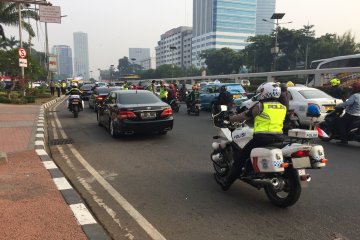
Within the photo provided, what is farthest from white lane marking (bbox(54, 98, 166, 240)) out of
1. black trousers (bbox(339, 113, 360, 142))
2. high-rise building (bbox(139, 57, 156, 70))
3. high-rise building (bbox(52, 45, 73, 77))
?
high-rise building (bbox(52, 45, 73, 77))

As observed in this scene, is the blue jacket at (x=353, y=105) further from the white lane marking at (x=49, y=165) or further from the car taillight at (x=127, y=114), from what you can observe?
the white lane marking at (x=49, y=165)

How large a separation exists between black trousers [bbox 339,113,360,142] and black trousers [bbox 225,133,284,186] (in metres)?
5.19

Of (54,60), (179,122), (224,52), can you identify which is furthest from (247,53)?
(179,122)

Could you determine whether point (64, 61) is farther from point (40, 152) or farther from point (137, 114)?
point (40, 152)

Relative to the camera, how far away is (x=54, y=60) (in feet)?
153

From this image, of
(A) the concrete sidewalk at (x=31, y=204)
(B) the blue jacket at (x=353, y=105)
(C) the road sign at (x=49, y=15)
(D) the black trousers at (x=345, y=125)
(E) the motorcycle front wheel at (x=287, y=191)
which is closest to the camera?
(A) the concrete sidewalk at (x=31, y=204)

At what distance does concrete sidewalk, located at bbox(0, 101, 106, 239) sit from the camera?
381 cm

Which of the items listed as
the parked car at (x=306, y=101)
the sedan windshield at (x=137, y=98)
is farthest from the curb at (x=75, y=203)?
the parked car at (x=306, y=101)

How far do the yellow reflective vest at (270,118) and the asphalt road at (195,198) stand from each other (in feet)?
3.51

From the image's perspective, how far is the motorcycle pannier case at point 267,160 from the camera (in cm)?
426

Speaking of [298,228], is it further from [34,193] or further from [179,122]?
[179,122]

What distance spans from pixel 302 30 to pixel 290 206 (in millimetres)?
65611

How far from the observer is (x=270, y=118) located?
15.2 feet

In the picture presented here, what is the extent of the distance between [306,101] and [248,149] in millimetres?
7152
